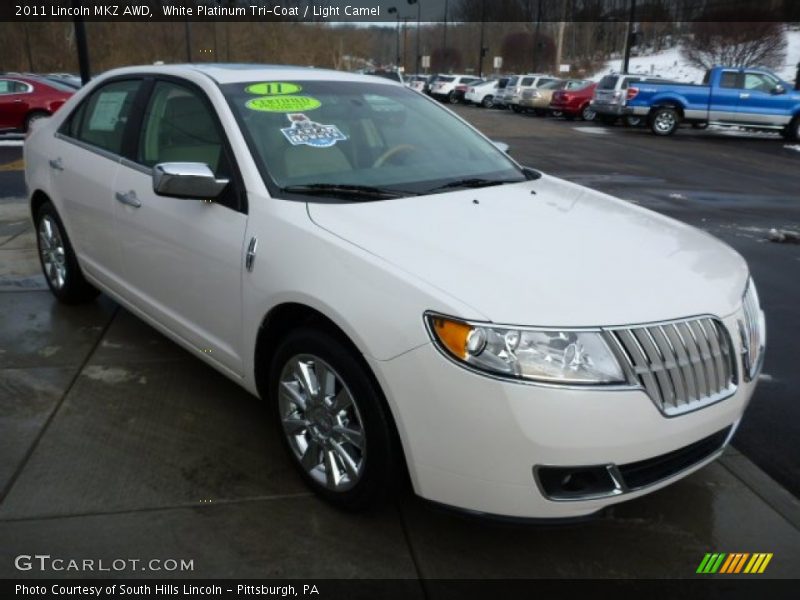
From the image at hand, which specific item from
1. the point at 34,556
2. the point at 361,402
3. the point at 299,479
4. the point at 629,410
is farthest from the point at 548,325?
the point at 34,556

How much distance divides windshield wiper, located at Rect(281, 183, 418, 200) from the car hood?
0.27ft

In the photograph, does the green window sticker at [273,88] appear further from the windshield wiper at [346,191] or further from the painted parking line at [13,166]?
the painted parking line at [13,166]

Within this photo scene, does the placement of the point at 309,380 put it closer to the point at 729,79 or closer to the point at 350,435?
the point at 350,435

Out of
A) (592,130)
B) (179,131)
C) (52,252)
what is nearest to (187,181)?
(179,131)

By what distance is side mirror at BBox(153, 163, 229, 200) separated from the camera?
2.95 m

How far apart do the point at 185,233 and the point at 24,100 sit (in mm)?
15073

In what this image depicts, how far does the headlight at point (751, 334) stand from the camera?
101 inches

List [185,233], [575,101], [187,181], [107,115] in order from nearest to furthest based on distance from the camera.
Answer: [187,181] → [185,233] → [107,115] → [575,101]

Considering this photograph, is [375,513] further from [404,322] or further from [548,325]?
[548,325]

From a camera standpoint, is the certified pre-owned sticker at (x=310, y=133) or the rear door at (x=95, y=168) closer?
the certified pre-owned sticker at (x=310, y=133)

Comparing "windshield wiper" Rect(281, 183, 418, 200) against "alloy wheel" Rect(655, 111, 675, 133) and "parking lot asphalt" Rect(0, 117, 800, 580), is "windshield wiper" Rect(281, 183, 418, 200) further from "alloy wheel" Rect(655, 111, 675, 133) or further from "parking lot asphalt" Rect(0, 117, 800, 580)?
"alloy wheel" Rect(655, 111, 675, 133)

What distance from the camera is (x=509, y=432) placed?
6.99ft

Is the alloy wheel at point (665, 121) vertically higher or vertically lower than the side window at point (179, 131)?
lower

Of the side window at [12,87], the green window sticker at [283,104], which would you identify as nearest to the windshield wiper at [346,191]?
the green window sticker at [283,104]
